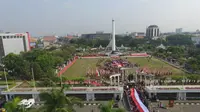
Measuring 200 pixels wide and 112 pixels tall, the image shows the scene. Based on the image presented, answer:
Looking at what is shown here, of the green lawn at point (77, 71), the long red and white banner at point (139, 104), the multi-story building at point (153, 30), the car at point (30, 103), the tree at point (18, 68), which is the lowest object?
the car at point (30, 103)

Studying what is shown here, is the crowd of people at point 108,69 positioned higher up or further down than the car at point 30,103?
higher up

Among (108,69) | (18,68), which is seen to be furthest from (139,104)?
(18,68)

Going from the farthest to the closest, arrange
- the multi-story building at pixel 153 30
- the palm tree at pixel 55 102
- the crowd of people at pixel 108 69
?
Answer: the multi-story building at pixel 153 30
the crowd of people at pixel 108 69
the palm tree at pixel 55 102

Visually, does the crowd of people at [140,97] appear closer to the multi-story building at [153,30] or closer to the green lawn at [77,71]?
the green lawn at [77,71]

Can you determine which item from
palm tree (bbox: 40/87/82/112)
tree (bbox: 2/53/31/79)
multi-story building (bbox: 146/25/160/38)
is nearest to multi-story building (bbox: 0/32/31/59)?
tree (bbox: 2/53/31/79)

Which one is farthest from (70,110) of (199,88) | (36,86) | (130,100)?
→ (199,88)

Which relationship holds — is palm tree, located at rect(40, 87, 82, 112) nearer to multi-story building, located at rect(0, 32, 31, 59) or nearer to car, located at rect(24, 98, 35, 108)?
car, located at rect(24, 98, 35, 108)

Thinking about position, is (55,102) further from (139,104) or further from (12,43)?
(12,43)

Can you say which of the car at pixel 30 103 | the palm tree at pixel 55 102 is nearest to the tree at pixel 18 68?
the car at pixel 30 103
